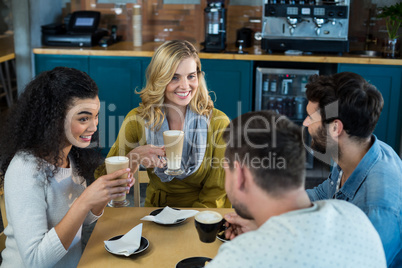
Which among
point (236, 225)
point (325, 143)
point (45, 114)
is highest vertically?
point (45, 114)

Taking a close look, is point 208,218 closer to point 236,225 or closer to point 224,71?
point 236,225

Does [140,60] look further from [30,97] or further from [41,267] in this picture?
[41,267]

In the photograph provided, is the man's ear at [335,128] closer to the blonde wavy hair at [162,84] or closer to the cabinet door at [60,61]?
the blonde wavy hair at [162,84]

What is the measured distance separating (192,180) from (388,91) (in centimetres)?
257

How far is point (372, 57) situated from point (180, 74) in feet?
7.84

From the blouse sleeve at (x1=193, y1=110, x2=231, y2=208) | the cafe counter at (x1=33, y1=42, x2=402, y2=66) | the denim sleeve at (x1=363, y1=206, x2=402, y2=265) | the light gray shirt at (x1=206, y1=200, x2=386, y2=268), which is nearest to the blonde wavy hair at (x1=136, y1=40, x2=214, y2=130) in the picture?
the blouse sleeve at (x1=193, y1=110, x2=231, y2=208)

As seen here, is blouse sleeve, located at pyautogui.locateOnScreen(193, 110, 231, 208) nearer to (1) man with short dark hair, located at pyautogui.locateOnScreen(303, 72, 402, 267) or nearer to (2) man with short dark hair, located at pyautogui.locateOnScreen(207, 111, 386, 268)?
(1) man with short dark hair, located at pyautogui.locateOnScreen(303, 72, 402, 267)

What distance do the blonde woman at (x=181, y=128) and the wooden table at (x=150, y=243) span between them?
44cm

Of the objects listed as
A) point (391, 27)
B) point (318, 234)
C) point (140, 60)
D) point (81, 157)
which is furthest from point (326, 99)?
point (391, 27)

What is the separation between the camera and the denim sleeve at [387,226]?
1445mm

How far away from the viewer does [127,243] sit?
1.66 meters

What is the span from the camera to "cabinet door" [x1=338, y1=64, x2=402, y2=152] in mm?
4219

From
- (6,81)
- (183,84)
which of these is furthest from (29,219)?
(6,81)

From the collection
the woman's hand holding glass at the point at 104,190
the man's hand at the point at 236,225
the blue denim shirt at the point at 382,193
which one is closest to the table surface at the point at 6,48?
the woman's hand holding glass at the point at 104,190
